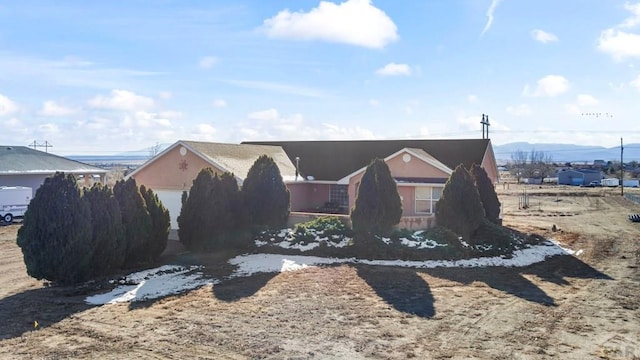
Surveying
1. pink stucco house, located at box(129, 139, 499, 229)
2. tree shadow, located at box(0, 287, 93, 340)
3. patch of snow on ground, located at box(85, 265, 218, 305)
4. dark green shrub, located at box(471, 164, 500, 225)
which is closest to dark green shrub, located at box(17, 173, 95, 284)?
tree shadow, located at box(0, 287, 93, 340)

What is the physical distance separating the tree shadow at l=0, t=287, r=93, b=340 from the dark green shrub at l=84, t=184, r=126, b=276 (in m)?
1.32

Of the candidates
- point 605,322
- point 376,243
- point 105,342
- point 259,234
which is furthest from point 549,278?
point 105,342

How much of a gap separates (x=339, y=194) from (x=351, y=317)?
17.5m

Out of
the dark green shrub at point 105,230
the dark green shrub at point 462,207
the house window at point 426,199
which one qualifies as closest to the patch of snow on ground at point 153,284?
the dark green shrub at point 105,230

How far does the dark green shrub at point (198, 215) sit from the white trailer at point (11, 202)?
17438 millimetres

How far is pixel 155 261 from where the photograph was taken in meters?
16.3

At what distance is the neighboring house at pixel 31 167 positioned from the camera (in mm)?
33219

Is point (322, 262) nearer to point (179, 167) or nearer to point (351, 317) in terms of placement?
point (351, 317)

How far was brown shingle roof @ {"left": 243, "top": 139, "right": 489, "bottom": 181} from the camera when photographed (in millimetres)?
26953

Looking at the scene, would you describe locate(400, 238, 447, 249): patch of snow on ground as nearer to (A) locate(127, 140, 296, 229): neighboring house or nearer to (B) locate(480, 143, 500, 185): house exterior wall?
(A) locate(127, 140, 296, 229): neighboring house

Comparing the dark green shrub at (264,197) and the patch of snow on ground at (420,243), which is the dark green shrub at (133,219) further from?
the patch of snow on ground at (420,243)

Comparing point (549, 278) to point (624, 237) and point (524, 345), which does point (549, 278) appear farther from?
point (624, 237)

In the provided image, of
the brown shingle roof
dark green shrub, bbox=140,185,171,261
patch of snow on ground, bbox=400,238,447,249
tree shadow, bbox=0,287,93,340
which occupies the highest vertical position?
the brown shingle roof

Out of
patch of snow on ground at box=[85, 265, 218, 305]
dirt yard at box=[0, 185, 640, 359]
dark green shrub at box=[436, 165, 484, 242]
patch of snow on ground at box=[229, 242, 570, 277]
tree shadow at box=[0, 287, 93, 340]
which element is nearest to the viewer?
dirt yard at box=[0, 185, 640, 359]
